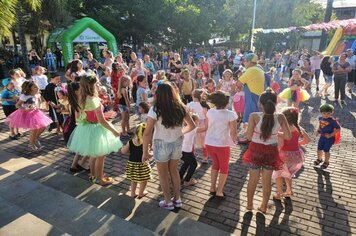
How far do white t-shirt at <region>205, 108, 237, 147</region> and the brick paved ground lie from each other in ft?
3.06

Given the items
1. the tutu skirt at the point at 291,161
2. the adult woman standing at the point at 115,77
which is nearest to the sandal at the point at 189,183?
the tutu skirt at the point at 291,161

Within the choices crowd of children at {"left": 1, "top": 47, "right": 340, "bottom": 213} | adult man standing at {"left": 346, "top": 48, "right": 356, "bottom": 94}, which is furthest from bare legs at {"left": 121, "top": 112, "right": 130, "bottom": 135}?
adult man standing at {"left": 346, "top": 48, "right": 356, "bottom": 94}

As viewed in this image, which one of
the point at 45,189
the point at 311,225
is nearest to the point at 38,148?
the point at 45,189

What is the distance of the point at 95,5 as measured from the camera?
2762 cm

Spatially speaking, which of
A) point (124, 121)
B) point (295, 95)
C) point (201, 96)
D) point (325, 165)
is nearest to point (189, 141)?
point (201, 96)

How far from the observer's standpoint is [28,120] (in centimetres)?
639

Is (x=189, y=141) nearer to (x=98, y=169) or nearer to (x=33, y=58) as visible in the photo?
(x=98, y=169)

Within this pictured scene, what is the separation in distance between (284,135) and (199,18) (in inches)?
1058

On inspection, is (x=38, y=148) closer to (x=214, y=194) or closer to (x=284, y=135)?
(x=214, y=194)

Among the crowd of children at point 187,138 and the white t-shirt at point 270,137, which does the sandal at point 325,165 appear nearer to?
the crowd of children at point 187,138

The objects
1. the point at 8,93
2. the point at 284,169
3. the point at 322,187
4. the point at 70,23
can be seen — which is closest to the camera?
the point at 284,169

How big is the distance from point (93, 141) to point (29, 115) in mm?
2581

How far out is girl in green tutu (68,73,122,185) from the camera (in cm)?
446

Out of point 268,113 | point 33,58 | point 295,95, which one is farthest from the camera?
point 33,58
